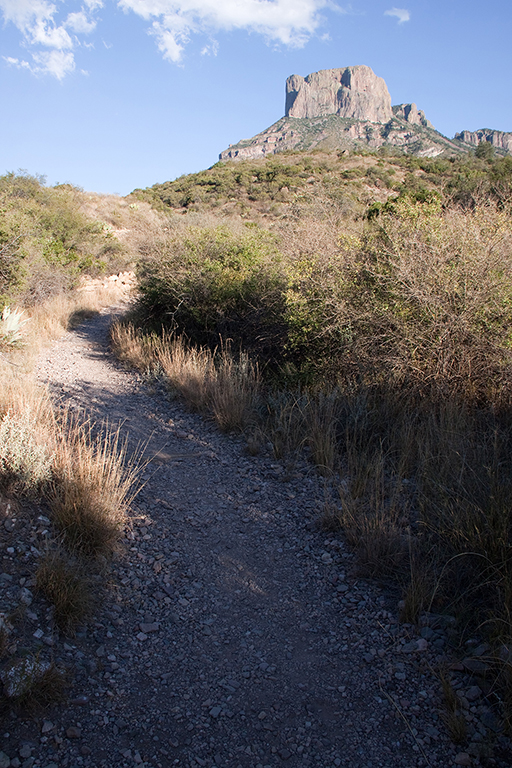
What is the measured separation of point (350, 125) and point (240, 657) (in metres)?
76.4

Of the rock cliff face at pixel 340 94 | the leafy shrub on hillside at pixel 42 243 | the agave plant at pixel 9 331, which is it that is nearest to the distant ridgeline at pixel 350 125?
Answer: the rock cliff face at pixel 340 94

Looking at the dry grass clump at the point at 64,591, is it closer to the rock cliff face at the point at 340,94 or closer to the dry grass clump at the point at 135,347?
the dry grass clump at the point at 135,347

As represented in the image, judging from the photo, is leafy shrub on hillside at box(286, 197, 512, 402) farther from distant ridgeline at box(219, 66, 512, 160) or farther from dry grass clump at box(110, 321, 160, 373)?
distant ridgeline at box(219, 66, 512, 160)

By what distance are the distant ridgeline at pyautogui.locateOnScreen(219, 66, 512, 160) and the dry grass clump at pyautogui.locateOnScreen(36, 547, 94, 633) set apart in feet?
134

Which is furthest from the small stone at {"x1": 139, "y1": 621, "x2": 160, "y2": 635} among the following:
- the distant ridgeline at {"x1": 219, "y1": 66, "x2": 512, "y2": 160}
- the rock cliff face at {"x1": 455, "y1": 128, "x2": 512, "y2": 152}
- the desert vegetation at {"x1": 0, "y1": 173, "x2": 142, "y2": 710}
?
the rock cliff face at {"x1": 455, "y1": 128, "x2": 512, "y2": 152}

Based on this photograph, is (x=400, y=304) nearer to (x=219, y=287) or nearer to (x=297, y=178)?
(x=219, y=287)

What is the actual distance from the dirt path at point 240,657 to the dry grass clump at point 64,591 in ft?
0.29

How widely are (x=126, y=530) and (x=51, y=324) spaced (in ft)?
28.4

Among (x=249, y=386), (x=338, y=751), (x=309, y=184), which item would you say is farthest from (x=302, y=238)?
(x=309, y=184)

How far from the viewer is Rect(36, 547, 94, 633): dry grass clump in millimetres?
2488

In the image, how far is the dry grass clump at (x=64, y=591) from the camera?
2.49 m

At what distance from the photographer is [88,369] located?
320 inches

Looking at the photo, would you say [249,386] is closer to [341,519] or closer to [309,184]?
[341,519]

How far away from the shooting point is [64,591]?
2.54 metres
